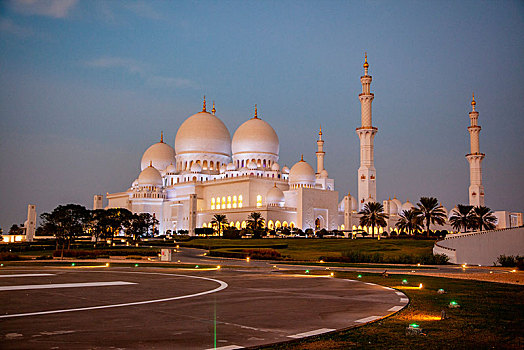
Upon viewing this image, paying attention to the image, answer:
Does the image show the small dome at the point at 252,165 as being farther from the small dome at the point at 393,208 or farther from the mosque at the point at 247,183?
the small dome at the point at 393,208

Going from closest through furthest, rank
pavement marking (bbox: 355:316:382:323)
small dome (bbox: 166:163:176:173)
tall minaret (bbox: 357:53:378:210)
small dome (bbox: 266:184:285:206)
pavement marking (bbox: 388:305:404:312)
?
pavement marking (bbox: 355:316:382:323)
pavement marking (bbox: 388:305:404:312)
tall minaret (bbox: 357:53:378:210)
small dome (bbox: 266:184:285:206)
small dome (bbox: 166:163:176:173)

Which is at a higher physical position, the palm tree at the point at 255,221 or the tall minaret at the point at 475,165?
the tall minaret at the point at 475,165

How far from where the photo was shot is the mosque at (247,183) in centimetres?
7450

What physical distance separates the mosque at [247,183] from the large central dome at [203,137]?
7.6 inches

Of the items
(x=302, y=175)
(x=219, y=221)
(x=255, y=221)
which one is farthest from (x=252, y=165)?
(x=255, y=221)

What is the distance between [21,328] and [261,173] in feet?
257

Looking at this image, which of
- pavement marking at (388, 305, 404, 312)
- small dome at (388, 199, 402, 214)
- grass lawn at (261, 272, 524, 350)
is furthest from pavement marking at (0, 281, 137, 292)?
small dome at (388, 199, 402, 214)

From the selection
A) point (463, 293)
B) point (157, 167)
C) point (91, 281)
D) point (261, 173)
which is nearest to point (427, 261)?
point (463, 293)

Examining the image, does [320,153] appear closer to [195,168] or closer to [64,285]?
[195,168]

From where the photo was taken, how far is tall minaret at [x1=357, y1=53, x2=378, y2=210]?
241 feet

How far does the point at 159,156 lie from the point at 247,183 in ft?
105

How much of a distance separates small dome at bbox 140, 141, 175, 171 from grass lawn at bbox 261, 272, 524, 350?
95049 mm

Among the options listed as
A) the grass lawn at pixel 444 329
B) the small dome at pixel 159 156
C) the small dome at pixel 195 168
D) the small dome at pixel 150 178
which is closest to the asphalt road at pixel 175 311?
the grass lawn at pixel 444 329

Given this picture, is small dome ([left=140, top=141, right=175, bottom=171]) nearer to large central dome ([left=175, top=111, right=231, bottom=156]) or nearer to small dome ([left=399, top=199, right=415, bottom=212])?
large central dome ([left=175, top=111, right=231, bottom=156])
